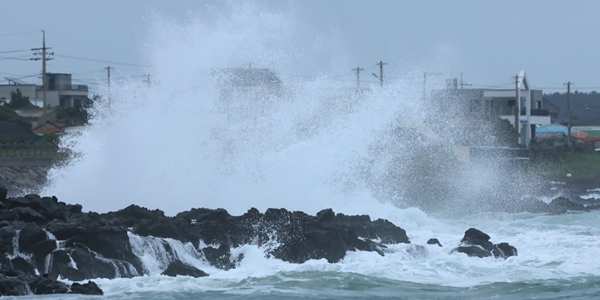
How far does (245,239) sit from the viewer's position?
20.3 m

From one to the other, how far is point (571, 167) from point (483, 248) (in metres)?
36.3

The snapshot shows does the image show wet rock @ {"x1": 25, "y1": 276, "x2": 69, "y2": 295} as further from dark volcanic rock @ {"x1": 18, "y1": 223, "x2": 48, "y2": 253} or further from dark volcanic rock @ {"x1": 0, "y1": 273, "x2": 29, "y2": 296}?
dark volcanic rock @ {"x1": 18, "y1": 223, "x2": 48, "y2": 253}

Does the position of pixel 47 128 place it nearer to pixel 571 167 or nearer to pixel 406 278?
pixel 571 167

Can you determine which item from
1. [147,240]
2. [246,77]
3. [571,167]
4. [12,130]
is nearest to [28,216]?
[147,240]

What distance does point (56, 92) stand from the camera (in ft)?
256

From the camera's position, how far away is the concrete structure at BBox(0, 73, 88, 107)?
78250mm

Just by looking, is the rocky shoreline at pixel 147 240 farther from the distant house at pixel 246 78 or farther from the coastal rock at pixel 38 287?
the distant house at pixel 246 78

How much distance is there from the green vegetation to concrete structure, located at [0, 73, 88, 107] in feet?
112

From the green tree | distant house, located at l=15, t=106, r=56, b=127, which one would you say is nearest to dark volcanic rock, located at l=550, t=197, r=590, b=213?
distant house, located at l=15, t=106, r=56, b=127

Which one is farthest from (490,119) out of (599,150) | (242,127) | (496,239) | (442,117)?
(496,239)

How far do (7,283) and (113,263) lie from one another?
7.72 ft

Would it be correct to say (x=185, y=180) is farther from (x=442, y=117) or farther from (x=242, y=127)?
(x=442, y=117)

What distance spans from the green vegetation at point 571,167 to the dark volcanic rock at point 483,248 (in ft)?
95.1

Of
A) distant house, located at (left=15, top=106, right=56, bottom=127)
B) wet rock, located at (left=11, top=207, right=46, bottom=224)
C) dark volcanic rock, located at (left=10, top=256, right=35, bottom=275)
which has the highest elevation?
distant house, located at (left=15, top=106, right=56, bottom=127)
